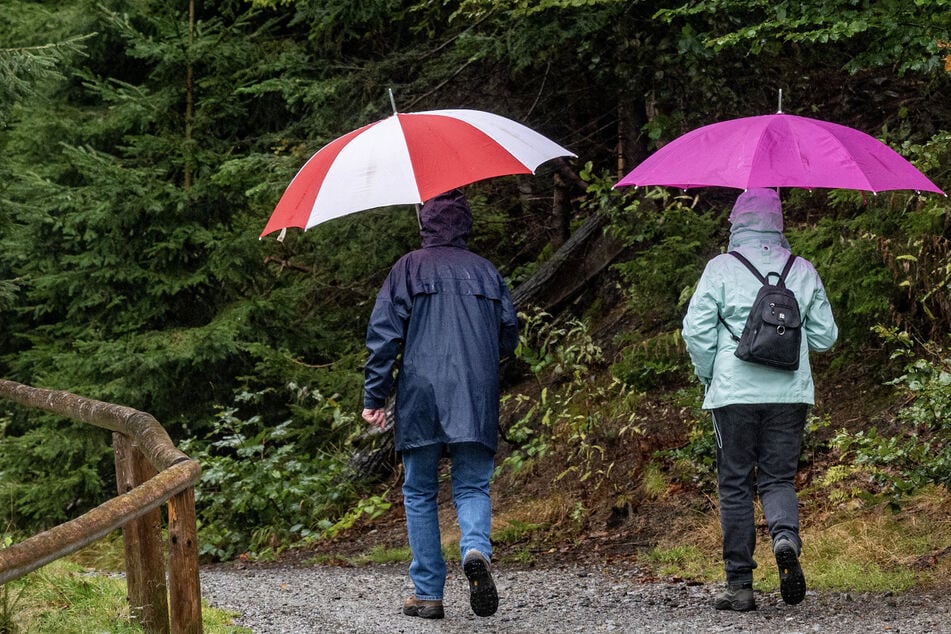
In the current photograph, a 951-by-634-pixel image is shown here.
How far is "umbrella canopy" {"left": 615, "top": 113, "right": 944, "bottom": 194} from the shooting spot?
5.08m

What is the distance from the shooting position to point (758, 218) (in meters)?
5.31

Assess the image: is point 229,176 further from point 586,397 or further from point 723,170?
point 723,170

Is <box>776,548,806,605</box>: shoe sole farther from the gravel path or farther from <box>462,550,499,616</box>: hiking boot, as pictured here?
<box>462,550,499,616</box>: hiking boot

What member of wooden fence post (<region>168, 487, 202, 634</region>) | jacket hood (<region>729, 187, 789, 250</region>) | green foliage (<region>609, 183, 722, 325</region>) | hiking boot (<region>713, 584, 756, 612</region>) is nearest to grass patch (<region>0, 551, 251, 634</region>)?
wooden fence post (<region>168, 487, 202, 634</region>)

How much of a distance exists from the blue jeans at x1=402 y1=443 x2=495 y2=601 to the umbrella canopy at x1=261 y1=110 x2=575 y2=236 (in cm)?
128

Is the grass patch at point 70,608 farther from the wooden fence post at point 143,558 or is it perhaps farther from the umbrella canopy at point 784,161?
the umbrella canopy at point 784,161

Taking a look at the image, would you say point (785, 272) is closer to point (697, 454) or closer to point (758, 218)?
point (758, 218)

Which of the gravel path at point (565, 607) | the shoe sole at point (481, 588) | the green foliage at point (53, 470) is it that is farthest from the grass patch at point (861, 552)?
the green foliage at point (53, 470)

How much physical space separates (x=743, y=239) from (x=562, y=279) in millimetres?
5859

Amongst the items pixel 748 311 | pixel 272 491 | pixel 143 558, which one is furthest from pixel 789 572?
pixel 272 491

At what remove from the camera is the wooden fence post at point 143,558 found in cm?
491

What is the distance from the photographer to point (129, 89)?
12.3 meters

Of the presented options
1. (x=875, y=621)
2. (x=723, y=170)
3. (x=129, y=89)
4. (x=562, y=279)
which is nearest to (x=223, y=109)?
(x=129, y=89)

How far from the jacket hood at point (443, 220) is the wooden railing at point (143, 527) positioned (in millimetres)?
1664
